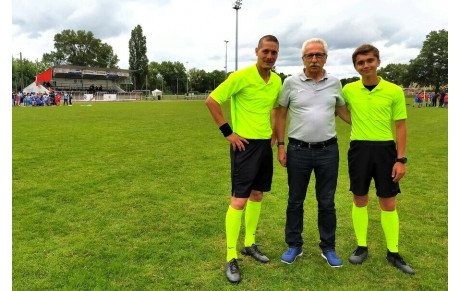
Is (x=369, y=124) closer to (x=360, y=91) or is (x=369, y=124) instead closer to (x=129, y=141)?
(x=360, y=91)

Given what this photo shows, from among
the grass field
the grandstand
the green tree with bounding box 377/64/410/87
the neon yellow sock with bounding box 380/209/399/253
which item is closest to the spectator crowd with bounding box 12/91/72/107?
the grandstand

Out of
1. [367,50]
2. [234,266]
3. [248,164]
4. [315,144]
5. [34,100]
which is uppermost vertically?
[34,100]

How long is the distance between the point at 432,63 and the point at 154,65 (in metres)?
74.1

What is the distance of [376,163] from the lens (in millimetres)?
3371

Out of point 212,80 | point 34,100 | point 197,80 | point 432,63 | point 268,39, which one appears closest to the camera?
point 268,39

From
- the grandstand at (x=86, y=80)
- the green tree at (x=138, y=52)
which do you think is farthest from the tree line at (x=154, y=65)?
the grandstand at (x=86, y=80)

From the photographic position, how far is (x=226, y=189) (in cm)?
607

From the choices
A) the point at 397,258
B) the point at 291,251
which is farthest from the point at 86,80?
the point at 397,258

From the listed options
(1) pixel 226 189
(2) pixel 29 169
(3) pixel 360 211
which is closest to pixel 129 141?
(2) pixel 29 169

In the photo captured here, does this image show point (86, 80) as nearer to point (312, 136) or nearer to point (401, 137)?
point (312, 136)

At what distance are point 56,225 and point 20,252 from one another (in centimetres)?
76

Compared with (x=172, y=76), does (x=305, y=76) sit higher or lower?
lower

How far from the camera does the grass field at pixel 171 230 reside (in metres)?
3.21

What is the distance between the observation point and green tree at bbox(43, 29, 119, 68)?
93.2 meters
